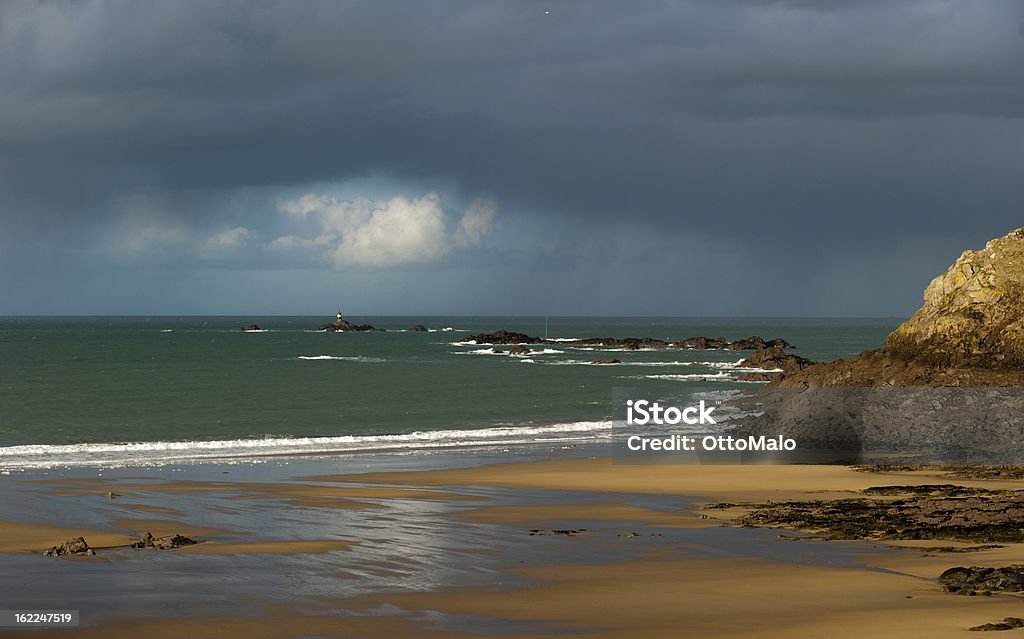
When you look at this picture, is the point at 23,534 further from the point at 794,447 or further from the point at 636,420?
the point at 636,420

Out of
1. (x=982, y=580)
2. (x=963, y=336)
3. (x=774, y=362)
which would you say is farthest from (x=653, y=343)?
(x=982, y=580)

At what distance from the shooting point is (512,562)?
15.4m

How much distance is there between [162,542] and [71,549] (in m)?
1.26

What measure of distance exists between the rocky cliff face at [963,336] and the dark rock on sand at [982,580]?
21496 millimetres

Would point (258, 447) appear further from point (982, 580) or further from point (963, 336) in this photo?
point (982, 580)

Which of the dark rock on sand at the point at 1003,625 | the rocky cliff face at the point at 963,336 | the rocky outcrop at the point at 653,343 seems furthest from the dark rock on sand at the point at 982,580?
the rocky outcrop at the point at 653,343

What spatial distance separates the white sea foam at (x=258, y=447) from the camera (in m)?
32.5

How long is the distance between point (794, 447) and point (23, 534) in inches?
861

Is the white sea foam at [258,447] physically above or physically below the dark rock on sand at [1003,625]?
below

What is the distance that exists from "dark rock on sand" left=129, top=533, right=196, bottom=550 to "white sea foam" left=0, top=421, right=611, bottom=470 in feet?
49.6

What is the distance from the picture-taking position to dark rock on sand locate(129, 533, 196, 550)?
16281 millimetres

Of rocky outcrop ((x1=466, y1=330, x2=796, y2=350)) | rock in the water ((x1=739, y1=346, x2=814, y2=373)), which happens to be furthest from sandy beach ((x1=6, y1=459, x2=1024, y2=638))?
rocky outcrop ((x1=466, y1=330, x2=796, y2=350))

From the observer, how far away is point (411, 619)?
39.3 feet

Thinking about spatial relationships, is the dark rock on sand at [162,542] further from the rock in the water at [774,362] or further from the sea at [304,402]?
the rock in the water at [774,362]
